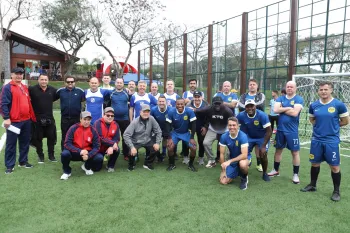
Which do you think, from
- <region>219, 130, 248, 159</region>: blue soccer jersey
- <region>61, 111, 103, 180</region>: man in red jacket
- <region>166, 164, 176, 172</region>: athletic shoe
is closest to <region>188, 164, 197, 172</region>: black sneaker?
<region>166, 164, 176, 172</region>: athletic shoe

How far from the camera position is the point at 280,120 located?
5.01 metres

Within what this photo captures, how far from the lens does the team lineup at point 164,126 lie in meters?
4.44

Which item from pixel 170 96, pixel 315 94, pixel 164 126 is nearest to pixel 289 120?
pixel 164 126

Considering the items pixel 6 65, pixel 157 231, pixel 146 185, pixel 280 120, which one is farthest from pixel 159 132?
pixel 6 65

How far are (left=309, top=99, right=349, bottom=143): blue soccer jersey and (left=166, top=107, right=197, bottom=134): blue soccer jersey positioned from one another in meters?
2.36

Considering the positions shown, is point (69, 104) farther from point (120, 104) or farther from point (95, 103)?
point (120, 104)

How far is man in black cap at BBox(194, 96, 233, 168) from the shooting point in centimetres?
572

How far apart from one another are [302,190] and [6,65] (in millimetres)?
30981

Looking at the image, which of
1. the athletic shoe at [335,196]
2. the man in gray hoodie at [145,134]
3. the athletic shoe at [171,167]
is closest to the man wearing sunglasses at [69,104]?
the man in gray hoodie at [145,134]

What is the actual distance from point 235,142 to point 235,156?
263mm

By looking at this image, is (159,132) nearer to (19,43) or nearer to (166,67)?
(166,67)

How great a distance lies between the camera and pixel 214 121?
5.85 meters

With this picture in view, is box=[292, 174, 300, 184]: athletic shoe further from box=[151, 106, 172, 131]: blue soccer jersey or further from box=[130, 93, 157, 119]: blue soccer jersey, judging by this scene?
box=[130, 93, 157, 119]: blue soccer jersey

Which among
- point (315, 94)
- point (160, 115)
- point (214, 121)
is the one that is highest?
point (315, 94)
